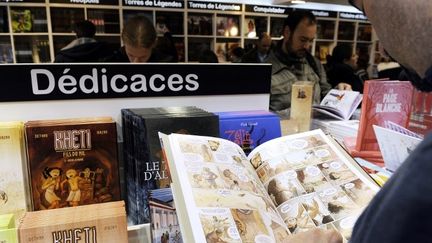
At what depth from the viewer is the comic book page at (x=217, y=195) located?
643mm

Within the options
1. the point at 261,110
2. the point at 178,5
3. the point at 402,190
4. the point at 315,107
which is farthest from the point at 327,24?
the point at 402,190

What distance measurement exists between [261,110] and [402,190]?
87 cm

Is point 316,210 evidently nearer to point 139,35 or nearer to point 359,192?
point 359,192

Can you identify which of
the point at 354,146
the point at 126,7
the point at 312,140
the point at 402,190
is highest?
the point at 126,7

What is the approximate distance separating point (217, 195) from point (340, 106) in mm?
1048

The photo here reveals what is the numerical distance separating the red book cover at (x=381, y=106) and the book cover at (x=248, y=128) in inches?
15.6

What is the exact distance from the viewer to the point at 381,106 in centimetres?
124

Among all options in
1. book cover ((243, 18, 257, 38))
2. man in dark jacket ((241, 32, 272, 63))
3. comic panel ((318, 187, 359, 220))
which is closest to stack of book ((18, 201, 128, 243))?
comic panel ((318, 187, 359, 220))

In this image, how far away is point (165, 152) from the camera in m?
0.74

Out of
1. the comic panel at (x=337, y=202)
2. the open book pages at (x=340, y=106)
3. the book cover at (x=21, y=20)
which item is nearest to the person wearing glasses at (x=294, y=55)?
the open book pages at (x=340, y=106)

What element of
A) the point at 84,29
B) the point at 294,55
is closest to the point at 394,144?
the point at 294,55

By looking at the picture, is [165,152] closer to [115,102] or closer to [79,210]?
[79,210]

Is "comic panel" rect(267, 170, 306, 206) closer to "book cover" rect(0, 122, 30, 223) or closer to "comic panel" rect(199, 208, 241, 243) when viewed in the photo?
"comic panel" rect(199, 208, 241, 243)

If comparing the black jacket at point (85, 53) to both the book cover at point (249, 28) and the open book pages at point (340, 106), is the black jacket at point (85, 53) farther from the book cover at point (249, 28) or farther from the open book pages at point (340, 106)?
the book cover at point (249, 28)
